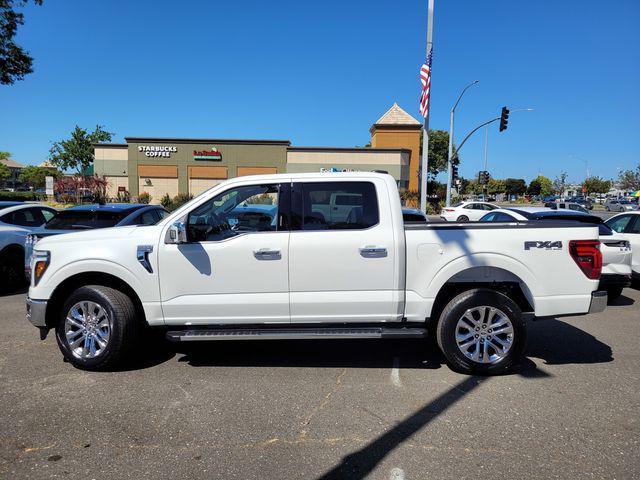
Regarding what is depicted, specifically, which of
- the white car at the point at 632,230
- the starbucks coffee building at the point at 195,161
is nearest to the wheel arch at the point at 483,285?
the white car at the point at 632,230

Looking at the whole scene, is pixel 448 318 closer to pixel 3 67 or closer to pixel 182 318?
pixel 182 318

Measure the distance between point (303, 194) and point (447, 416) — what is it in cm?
244

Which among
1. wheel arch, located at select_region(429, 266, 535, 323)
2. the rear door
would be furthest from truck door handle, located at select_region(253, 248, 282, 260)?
wheel arch, located at select_region(429, 266, 535, 323)

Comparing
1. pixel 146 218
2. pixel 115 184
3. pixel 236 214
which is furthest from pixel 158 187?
pixel 236 214

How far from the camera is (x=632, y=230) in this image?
9055 mm

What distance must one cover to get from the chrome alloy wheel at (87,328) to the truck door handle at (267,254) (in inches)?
66.4

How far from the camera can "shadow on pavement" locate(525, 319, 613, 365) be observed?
16.9 feet

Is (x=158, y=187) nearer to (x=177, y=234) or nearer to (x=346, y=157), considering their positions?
(x=346, y=157)

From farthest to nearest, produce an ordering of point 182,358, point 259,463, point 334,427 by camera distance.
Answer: point 182,358 → point 334,427 → point 259,463

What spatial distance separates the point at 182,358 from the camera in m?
5.15

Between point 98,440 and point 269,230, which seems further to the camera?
point 269,230

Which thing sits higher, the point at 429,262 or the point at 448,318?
the point at 429,262

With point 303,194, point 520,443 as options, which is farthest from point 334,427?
point 303,194

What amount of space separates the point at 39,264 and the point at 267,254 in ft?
7.78
